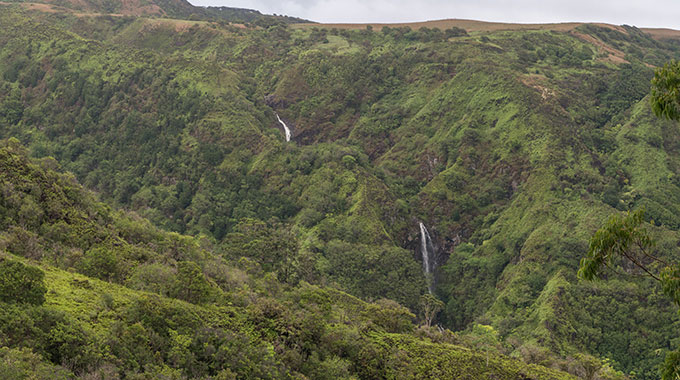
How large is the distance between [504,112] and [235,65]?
61004 millimetres

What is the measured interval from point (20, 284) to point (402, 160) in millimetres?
75564

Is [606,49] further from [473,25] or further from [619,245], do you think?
[619,245]

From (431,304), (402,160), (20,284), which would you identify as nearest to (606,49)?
(402,160)

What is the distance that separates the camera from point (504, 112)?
91188mm

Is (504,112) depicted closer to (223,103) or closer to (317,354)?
(223,103)

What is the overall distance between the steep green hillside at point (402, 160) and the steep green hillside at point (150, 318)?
10.4 m

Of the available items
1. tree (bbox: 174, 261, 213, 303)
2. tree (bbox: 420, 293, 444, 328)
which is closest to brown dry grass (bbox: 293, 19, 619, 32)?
tree (bbox: 420, 293, 444, 328)

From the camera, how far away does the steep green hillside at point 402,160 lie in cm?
5981

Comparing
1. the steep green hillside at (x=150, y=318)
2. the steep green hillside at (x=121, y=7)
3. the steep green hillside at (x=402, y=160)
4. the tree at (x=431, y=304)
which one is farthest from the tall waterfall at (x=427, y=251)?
the steep green hillside at (x=121, y=7)

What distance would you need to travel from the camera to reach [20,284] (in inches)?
826

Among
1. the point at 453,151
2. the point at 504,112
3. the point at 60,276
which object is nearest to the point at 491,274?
the point at 453,151

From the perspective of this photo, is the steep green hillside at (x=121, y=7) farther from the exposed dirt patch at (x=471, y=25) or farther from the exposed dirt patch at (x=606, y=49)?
the exposed dirt patch at (x=606, y=49)

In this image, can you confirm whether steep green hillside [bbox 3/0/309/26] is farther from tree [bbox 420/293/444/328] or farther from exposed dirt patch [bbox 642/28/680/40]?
tree [bbox 420/293/444/328]

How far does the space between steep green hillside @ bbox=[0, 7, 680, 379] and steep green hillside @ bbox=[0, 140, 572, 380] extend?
10435 mm
